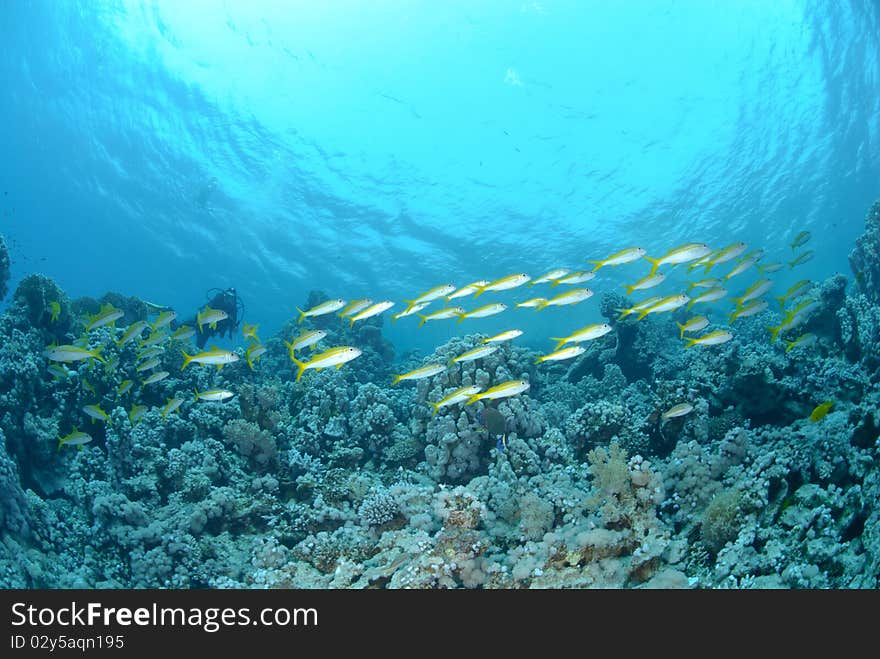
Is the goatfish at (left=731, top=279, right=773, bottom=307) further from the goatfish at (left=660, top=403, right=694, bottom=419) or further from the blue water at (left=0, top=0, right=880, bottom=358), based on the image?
the blue water at (left=0, top=0, right=880, bottom=358)

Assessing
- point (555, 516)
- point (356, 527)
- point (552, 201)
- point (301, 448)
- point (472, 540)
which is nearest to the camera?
point (472, 540)

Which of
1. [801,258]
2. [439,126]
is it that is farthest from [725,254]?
[439,126]

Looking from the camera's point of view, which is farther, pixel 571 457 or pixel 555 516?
pixel 571 457

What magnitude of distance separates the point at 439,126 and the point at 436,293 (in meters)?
22.6

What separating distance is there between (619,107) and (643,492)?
25.6m

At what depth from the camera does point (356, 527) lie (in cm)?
639

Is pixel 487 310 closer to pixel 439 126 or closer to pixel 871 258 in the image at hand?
pixel 871 258

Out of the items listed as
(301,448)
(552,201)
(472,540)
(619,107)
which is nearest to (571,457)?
(472,540)

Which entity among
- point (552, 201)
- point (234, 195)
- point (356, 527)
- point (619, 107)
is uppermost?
point (234, 195)

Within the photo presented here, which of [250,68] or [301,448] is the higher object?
[250,68]

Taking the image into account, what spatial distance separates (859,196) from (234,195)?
164 ft

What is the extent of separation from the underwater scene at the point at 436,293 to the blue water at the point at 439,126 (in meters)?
0.19

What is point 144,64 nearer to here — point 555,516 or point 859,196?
point 555,516

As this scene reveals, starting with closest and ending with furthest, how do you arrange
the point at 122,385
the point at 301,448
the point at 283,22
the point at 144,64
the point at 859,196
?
the point at 301,448 < the point at 122,385 < the point at 283,22 < the point at 144,64 < the point at 859,196
